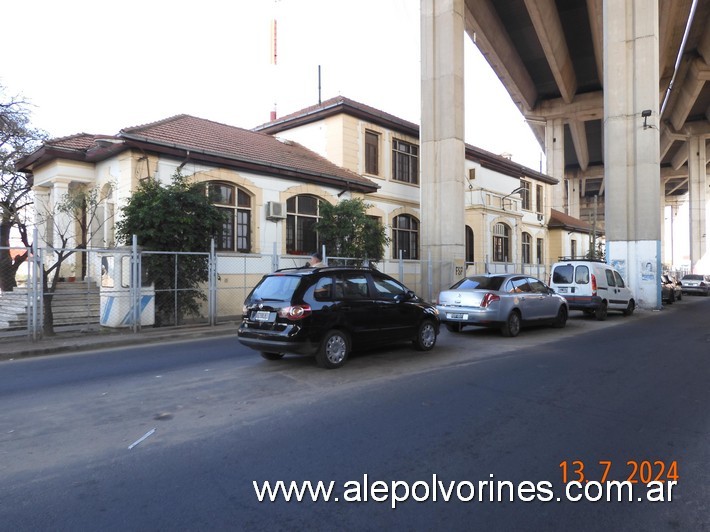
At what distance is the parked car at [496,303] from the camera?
1099cm

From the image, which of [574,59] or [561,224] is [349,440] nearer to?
[561,224]

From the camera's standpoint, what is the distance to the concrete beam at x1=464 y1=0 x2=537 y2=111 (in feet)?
98.3

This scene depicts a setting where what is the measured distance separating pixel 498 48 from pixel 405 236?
18.3 metres

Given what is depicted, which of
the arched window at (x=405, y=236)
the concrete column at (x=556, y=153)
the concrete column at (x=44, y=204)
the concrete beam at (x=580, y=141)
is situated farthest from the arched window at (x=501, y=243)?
the concrete column at (x=44, y=204)

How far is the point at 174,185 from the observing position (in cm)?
1366

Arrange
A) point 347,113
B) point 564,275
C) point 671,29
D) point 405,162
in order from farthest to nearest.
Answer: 1. point 671,29
2. point 405,162
3. point 347,113
4. point 564,275

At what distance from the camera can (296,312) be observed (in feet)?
23.7

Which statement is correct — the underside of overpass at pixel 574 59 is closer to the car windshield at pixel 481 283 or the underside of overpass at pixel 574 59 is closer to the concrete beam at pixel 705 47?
the concrete beam at pixel 705 47

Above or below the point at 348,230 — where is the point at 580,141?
above

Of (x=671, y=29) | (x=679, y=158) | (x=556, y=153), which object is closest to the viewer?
(x=671, y=29)

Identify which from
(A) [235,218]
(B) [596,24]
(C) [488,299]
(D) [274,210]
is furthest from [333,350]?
(B) [596,24]

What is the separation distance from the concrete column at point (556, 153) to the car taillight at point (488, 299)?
3976 cm

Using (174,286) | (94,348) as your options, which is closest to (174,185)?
(174,286)

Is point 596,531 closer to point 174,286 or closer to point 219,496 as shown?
point 219,496
